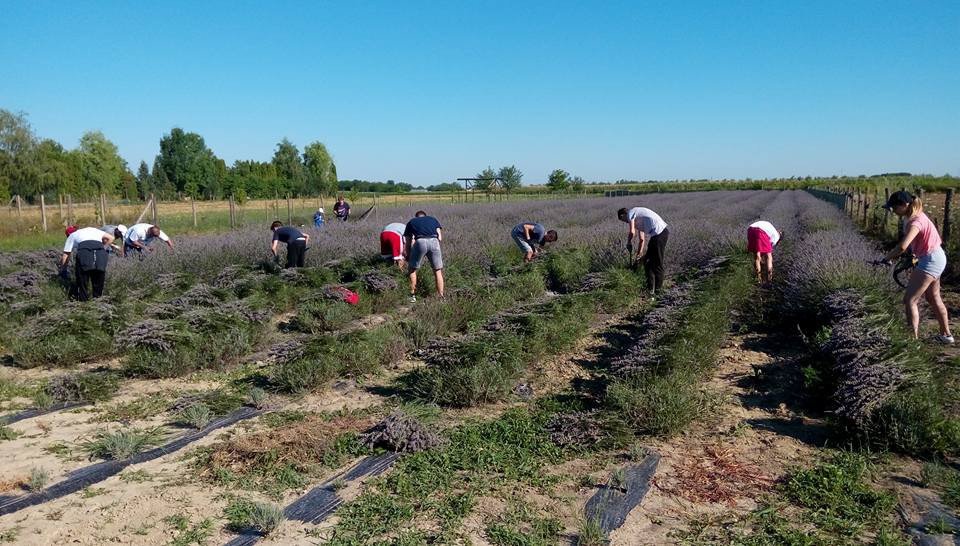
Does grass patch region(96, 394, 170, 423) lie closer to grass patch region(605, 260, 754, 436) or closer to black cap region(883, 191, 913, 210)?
grass patch region(605, 260, 754, 436)

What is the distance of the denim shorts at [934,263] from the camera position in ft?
18.1

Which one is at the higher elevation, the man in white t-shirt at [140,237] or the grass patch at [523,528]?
the man in white t-shirt at [140,237]

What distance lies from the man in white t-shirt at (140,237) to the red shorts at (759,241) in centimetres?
944

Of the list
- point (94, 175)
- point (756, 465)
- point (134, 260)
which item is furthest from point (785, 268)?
point (94, 175)

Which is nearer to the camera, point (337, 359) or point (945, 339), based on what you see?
point (337, 359)

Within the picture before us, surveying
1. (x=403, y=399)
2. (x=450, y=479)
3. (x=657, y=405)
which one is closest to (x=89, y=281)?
(x=403, y=399)

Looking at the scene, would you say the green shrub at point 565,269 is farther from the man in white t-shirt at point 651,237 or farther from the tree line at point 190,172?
the tree line at point 190,172

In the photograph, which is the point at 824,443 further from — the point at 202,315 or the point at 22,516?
the point at 202,315

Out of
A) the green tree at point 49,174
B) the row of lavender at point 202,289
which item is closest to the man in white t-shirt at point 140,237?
the row of lavender at point 202,289

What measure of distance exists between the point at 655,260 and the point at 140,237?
9.27m

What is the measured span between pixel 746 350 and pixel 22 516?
5884 millimetres

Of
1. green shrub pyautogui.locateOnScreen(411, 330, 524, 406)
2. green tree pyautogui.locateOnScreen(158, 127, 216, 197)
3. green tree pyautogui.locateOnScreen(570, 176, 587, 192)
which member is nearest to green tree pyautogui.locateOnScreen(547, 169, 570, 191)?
green tree pyautogui.locateOnScreen(570, 176, 587, 192)

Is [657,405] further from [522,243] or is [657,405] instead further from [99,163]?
[99,163]

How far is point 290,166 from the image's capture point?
6756cm
